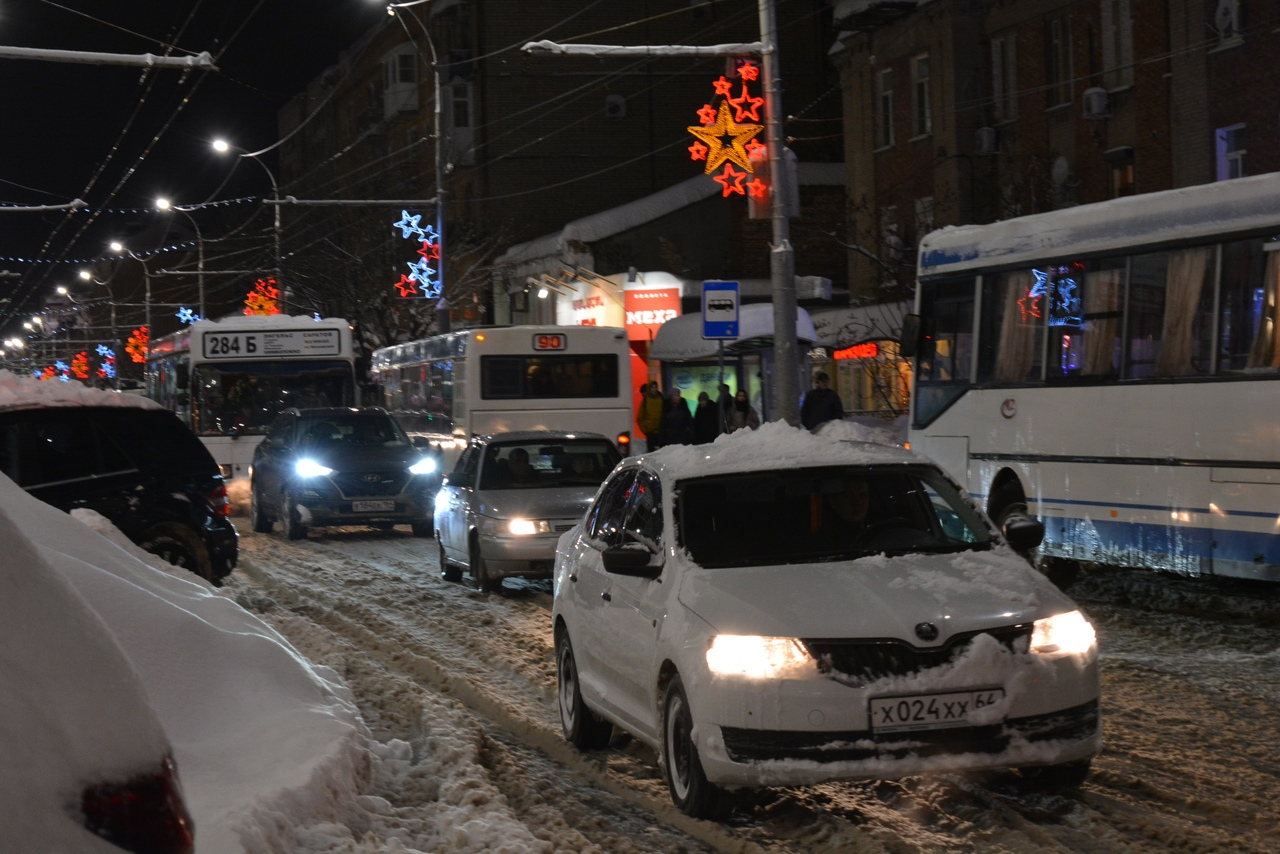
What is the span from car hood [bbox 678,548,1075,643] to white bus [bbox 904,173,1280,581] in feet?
19.5

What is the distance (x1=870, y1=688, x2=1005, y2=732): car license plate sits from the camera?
248 inches

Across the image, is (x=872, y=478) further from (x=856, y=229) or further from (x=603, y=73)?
(x=603, y=73)

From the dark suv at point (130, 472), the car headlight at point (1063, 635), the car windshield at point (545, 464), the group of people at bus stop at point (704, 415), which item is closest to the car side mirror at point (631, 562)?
the car headlight at point (1063, 635)

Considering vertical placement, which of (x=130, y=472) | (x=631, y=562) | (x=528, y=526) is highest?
(x=130, y=472)

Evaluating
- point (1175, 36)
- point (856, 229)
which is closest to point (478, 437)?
point (1175, 36)

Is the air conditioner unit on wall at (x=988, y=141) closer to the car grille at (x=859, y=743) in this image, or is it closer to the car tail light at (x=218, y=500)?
the car tail light at (x=218, y=500)

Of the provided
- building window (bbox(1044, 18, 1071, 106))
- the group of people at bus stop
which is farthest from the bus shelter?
building window (bbox(1044, 18, 1071, 106))

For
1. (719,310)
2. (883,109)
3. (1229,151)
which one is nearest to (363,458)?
(719,310)

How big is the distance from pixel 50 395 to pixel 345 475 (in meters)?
9.30

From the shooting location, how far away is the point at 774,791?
7160 mm

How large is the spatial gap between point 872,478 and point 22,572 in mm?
5163

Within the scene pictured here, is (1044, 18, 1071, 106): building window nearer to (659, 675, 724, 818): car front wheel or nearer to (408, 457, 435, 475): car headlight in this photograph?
(408, 457, 435, 475): car headlight

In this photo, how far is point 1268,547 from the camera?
12023 millimetres

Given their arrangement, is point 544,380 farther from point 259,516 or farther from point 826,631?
point 826,631
